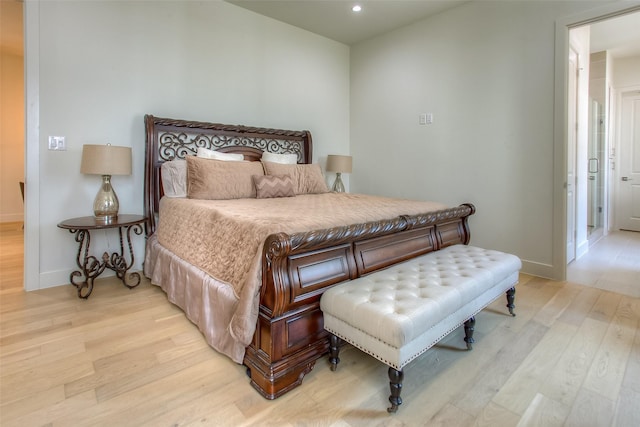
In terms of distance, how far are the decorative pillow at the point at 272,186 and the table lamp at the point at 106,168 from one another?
1.08 m

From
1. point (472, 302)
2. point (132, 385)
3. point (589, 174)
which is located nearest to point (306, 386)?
point (132, 385)

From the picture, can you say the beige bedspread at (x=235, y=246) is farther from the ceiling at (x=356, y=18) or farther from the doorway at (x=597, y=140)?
the ceiling at (x=356, y=18)

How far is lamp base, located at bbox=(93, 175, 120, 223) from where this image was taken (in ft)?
8.89

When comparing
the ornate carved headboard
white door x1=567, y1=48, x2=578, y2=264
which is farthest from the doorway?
the ornate carved headboard

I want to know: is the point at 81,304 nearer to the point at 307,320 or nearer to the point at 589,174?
the point at 307,320

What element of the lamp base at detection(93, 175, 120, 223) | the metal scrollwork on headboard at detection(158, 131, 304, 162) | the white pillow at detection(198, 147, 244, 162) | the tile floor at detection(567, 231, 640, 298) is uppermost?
the metal scrollwork on headboard at detection(158, 131, 304, 162)

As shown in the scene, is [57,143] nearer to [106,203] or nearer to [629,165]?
[106,203]

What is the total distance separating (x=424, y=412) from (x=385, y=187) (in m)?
3.31

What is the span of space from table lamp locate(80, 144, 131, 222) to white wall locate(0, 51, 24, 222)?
4312 millimetres

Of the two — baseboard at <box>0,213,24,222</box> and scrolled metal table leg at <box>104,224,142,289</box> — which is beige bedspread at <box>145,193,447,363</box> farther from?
baseboard at <box>0,213,24,222</box>

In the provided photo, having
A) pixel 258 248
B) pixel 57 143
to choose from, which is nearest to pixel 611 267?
pixel 258 248

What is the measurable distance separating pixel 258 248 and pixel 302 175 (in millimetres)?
2082

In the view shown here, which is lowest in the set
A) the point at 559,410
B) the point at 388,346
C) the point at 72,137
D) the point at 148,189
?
the point at 559,410

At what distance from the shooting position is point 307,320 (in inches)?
64.6
